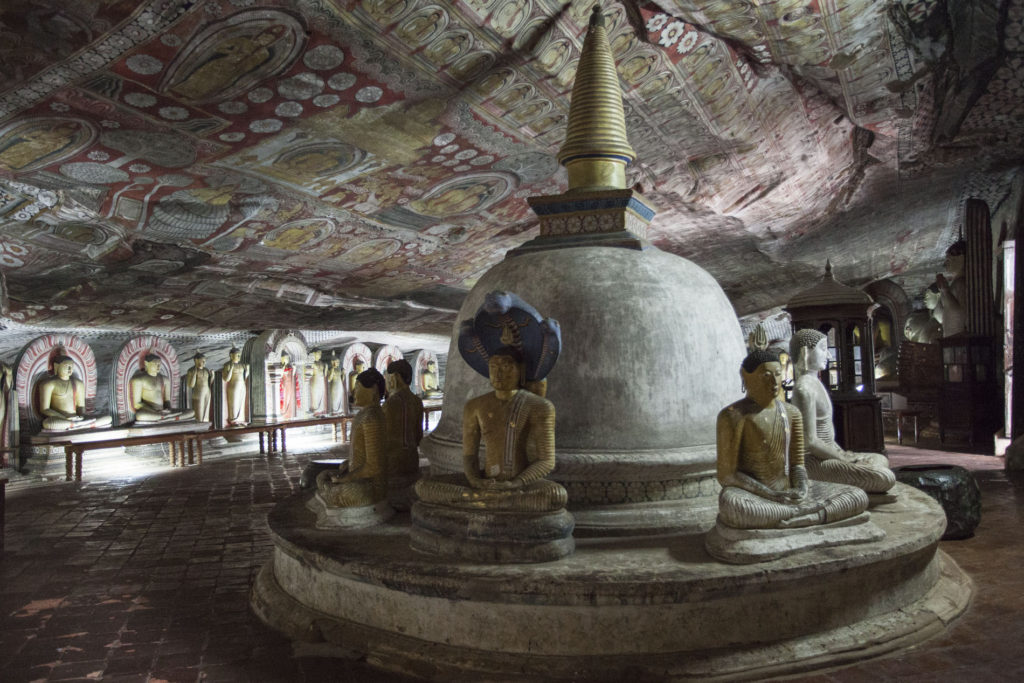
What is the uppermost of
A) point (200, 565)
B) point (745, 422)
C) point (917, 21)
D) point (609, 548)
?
point (917, 21)

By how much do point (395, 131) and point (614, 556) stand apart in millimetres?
5989

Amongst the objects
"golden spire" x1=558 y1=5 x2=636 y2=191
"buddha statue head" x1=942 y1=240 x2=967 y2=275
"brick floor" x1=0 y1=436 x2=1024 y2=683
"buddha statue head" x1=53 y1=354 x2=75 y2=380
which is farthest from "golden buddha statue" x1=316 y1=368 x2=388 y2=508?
"buddha statue head" x1=942 y1=240 x2=967 y2=275

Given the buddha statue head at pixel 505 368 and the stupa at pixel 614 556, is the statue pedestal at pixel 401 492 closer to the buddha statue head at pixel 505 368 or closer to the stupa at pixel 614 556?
the stupa at pixel 614 556

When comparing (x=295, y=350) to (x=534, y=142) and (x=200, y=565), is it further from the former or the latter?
(x=200, y=565)

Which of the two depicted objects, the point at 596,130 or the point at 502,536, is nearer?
the point at 502,536

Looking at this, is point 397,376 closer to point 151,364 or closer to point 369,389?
point 369,389

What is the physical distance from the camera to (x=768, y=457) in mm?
3961

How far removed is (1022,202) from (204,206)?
38.2 ft

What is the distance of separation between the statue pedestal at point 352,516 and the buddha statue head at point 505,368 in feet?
4.23

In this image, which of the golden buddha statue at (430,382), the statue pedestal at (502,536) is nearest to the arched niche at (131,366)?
the golden buddha statue at (430,382)

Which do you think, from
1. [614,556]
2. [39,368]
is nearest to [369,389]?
[614,556]

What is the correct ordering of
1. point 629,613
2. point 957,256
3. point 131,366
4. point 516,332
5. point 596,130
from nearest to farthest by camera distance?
point 629,613 < point 516,332 < point 596,130 < point 131,366 < point 957,256

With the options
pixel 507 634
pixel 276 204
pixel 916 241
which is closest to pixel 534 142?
pixel 276 204

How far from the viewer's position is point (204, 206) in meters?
8.71
